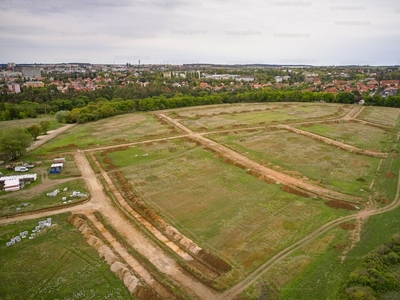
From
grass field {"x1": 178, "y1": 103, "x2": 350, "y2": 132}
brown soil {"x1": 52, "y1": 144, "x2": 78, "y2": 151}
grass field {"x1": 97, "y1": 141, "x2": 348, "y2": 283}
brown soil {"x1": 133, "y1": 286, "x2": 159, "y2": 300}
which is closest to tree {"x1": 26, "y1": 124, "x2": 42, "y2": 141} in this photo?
brown soil {"x1": 52, "y1": 144, "x2": 78, "y2": 151}

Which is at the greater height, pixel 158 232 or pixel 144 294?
pixel 144 294

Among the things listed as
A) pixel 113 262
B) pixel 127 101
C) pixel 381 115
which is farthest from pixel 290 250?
pixel 127 101

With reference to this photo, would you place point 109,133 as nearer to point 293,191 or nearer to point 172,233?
point 172,233

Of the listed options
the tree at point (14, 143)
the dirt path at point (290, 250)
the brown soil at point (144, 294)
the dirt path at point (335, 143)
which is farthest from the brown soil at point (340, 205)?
the tree at point (14, 143)

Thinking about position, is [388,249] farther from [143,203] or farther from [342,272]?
[143,203]

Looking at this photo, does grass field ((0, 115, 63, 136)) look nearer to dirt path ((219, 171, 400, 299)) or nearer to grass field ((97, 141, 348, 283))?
grass field ((97, 141, 348, 283))

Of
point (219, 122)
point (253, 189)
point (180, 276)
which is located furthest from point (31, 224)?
point (219, 122)

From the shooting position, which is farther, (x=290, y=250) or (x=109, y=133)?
(x=109, y=133)

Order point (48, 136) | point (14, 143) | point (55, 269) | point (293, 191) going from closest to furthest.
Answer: point (55, 269) < point (293, 191) < point (14, 143) < point (48, 136)
